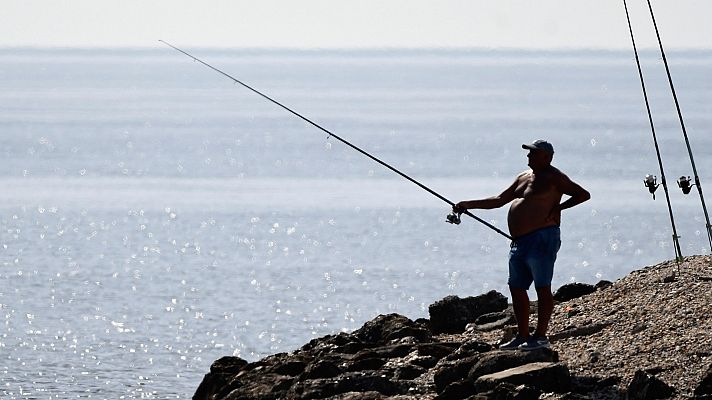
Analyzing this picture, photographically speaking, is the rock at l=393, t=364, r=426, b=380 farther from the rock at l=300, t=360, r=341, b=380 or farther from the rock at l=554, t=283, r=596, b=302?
the rock at l=554, t=283, r=596, b=302

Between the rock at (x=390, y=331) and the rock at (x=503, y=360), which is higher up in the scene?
the rock at (x=390, y=331)

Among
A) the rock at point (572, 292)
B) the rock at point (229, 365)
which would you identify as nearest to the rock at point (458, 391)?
the rock at point (229, 365)

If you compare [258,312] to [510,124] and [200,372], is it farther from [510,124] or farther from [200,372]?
[510,124]

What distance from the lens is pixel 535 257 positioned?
35.4 feet

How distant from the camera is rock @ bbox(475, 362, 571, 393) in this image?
984 cm

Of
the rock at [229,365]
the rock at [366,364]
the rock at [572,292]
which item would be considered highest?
the rock at [572,292]

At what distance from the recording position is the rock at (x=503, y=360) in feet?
33.7

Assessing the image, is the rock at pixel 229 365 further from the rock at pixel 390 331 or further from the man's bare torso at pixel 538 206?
the man's bare torso at pixel 538 206

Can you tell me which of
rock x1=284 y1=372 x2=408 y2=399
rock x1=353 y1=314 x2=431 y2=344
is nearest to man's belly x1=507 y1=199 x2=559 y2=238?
rock x1=284 y1=372 x2=408 y2=399

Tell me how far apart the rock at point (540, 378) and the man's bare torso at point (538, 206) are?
3.97ft

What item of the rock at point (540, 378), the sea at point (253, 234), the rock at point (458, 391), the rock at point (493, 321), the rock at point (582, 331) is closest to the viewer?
the rock at point (540, 378)

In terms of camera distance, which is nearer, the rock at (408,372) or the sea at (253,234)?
the rock at (408,372)

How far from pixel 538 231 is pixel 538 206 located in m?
0.17

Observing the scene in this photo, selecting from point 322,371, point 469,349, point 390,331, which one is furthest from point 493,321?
point 322,371
